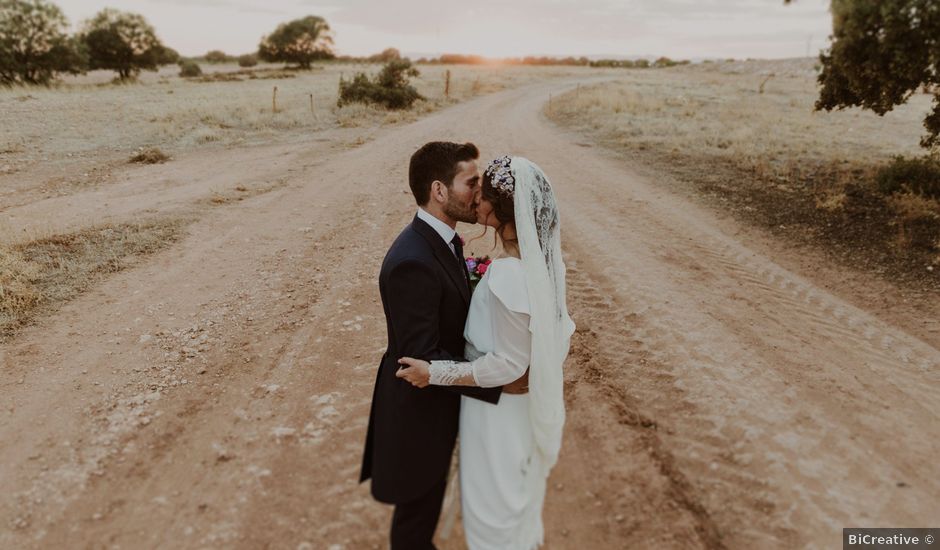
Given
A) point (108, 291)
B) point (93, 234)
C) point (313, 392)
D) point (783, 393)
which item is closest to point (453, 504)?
point (313, 392)

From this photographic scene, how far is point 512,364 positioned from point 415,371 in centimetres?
44

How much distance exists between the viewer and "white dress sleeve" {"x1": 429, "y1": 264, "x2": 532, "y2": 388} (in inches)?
92.6

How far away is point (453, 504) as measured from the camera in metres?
3.21

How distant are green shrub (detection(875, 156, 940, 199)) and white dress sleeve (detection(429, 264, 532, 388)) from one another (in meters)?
10.5

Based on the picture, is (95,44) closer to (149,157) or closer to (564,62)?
(149,157)

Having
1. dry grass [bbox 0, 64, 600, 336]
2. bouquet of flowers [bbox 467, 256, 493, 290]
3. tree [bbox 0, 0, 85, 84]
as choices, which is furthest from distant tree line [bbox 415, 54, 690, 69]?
bouquet of flowers [bbox 467, 256, 493, 290]

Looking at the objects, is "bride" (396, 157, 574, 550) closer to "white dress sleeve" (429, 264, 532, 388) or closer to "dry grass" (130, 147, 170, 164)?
"white dress sleeve" (429, 264, 532, 388)

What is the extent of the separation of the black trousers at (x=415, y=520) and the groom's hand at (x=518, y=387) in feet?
1.92

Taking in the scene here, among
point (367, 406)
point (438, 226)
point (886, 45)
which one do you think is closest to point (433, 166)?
point (438, 226)

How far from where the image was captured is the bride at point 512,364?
237 cm

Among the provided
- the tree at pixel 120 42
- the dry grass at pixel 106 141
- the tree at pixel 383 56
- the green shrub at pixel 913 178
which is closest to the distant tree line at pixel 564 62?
the tree at pixel 383 56

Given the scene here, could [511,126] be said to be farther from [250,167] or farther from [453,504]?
[453,504]

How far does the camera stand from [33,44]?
32469mm

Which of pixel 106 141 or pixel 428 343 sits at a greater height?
pixel 106 141
